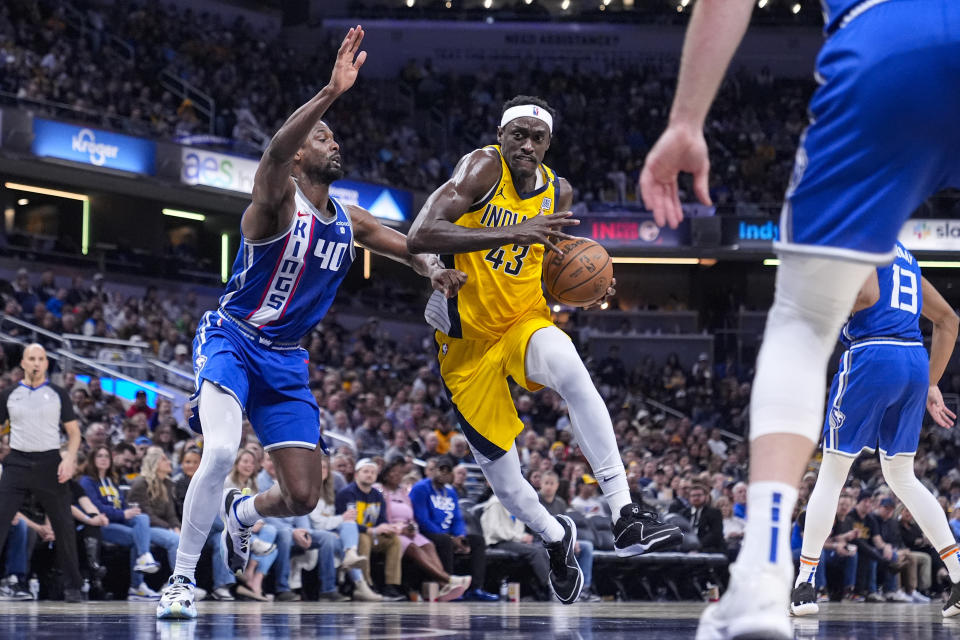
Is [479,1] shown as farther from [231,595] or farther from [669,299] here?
[231,595]

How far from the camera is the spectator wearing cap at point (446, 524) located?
1143 centimetres

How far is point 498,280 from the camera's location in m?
5.79

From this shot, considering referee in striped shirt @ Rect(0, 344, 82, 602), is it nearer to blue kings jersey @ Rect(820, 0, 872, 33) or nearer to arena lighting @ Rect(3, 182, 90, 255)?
blue kings jersey @ Rect(820, 0, 872, 33)

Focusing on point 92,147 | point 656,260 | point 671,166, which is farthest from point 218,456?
point 656,260

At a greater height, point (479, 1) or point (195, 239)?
point (479, 1)

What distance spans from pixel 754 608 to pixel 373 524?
29.2ft

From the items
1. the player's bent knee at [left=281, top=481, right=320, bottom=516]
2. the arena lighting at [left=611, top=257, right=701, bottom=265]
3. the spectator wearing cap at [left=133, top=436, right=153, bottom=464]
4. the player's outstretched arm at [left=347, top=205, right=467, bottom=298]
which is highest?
the arena lighting at [left=611, top=257, right=701, bottom=265]

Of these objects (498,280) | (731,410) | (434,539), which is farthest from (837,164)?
(731,410)

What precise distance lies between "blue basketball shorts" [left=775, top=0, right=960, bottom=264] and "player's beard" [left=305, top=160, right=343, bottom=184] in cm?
368

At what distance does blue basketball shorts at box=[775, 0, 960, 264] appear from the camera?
2.44m

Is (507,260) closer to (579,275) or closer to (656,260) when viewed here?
(579,275)

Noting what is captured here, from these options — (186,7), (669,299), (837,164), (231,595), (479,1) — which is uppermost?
(479,1)

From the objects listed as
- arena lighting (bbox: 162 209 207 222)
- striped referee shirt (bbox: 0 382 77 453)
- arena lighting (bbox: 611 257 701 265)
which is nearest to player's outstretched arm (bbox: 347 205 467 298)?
striped referee shirt (bbox: 0 382 77 453)

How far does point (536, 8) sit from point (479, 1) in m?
1.80
